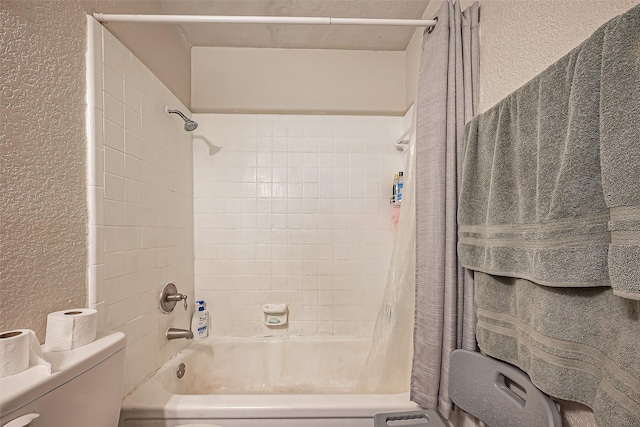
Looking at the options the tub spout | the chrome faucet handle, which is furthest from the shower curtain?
the chrome faucet handle

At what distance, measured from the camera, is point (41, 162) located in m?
0.82

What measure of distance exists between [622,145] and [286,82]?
176cm

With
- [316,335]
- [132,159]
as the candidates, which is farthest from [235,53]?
[316,335]

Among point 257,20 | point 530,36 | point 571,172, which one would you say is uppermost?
point 257,20

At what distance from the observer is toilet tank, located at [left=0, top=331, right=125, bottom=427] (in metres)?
0.60

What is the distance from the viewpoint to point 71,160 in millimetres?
931

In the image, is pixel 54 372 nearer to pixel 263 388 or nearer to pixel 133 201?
pixel 133 201

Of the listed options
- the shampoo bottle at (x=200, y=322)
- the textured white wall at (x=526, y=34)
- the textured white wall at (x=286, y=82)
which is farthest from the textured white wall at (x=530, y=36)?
the shampoo bottle at (x=200, y=322)

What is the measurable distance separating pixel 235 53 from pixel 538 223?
1.93 meters

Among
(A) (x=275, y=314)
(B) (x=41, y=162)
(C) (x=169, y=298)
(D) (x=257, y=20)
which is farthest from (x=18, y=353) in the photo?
(A) (x=275, y=314)

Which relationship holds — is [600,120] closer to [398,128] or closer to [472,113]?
[472,113]

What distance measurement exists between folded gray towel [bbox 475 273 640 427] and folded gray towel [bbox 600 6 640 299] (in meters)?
0.10

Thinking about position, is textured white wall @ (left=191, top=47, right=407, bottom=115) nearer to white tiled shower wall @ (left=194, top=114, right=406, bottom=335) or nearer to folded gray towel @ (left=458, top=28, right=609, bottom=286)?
white tiled shower wall @ (left=194, top=114, right=406, bottom=335)

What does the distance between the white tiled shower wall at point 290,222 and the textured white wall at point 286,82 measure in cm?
8
